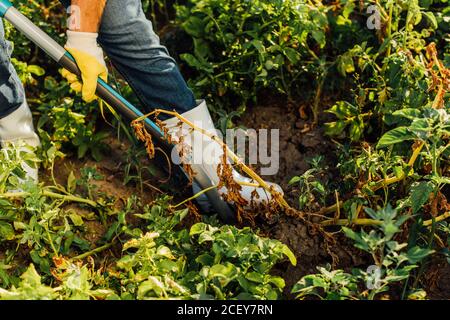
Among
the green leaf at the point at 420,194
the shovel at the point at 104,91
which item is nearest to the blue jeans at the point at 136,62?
the shovel at the point at 104,91

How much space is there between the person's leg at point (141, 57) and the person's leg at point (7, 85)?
35cm

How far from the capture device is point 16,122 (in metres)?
2.80

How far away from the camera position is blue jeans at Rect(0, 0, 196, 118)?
2443 millimetres

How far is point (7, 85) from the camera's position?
2682 mm

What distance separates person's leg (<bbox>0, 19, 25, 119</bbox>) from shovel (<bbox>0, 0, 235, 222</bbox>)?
0.54ft

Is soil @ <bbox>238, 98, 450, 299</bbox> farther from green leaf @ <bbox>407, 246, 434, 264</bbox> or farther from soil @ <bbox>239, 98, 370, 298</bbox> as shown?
green leaf @ <bbox>407, 246, 434, 264</bbox>

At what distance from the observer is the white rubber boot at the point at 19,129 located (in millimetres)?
2781

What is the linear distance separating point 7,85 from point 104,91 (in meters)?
0.43
